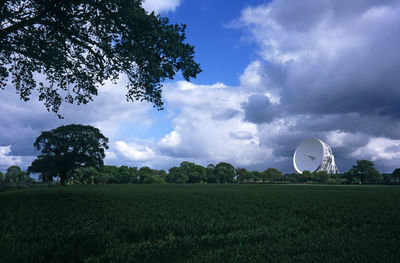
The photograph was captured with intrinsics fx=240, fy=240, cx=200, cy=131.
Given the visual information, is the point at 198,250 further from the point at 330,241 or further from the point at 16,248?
the point at 16,248

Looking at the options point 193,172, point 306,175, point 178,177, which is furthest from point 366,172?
point 178,177

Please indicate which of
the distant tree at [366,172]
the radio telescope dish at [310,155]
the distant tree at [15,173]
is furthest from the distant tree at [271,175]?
the distant tree at [15,173]

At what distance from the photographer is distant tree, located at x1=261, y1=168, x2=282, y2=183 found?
6625 inches

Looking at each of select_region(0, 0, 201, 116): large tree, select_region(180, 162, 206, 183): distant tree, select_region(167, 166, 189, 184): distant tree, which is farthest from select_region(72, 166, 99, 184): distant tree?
select_region(0, 0, 201, 116): large tree

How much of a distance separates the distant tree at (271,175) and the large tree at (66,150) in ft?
449

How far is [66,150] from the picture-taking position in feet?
177

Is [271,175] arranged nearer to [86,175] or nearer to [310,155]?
[310,155]

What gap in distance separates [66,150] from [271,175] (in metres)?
143

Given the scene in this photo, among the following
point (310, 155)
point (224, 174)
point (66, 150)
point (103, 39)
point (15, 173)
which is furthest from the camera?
point (15, 173)

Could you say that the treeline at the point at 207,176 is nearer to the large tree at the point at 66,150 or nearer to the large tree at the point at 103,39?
the large tree at the point at 66,150

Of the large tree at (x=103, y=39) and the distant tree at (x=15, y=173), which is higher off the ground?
the large tree at (x=103, y=39)

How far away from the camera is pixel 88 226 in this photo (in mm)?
7180

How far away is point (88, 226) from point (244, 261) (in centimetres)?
508

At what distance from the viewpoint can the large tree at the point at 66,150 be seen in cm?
5288
